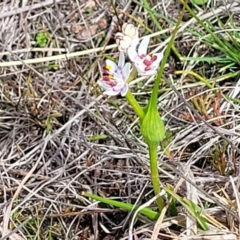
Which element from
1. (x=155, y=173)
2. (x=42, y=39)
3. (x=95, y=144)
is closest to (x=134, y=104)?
(x=155, y=173)

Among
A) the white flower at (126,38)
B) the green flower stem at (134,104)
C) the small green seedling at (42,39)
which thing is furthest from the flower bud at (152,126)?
the small green seedling at (42,39)

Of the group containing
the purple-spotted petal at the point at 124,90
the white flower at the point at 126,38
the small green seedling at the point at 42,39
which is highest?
the white flower at the point at 126,38

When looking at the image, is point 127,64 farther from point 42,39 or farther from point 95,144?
point 42,39

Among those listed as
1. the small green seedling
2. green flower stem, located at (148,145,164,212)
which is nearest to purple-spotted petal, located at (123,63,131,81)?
green flower stem, located at (148,145,164,212)

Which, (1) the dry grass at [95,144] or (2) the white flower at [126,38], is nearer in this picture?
(2) the white flower at [126,38]

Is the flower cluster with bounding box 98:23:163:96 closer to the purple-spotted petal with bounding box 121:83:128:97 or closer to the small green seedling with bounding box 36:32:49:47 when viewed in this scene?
the purple-spotted petal with bounding box 121:83:128:97

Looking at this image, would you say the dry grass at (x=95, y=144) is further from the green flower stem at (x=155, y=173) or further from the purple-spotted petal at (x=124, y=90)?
the purple-spotted petal at (x=124, y=90)
